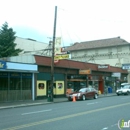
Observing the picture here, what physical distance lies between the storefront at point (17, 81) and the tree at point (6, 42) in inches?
693

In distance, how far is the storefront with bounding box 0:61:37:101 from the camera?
24.6m

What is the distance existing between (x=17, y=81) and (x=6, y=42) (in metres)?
19.9

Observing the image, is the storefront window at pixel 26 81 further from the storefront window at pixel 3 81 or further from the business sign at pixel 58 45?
the business sign at pixel 58 45

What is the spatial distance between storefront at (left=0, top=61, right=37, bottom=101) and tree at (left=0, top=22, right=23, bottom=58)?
17594mm

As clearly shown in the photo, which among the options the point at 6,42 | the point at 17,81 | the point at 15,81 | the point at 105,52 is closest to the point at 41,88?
the point at 17,81

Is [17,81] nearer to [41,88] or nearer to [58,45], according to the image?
[41,88]

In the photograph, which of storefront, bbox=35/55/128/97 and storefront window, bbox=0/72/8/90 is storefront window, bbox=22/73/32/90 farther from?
storefront window, bbox=0/72/8/90

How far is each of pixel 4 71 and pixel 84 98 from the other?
9.43 metres

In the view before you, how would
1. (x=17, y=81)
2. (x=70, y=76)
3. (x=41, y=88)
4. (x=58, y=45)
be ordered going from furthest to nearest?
(x=70, y=76)
(x=41, y=88)
(x=58, y=45)
(x=17, y=81)

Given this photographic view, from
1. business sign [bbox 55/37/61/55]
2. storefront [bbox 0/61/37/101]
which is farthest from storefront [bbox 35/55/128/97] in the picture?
business sign [bbox 55/37/61/55]

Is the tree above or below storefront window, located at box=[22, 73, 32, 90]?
above

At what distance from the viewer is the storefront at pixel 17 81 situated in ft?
80.6

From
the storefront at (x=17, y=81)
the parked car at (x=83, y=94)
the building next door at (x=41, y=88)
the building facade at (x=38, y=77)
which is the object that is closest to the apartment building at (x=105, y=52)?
the building facade at (x=38, y=77)

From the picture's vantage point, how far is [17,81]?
26.4 metres
